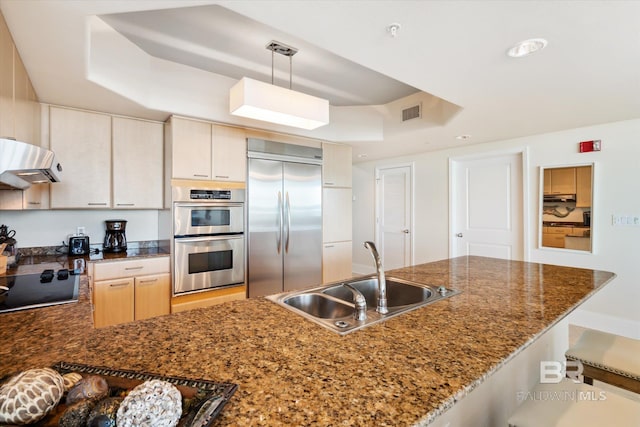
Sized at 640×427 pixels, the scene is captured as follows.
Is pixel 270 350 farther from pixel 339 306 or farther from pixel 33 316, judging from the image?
pixel 33 316

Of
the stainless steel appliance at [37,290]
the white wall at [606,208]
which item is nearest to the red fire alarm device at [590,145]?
the white wall at [606,208]

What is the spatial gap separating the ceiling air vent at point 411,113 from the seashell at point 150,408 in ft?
12.3

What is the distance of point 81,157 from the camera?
2766mm

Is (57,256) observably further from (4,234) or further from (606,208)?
(606,208)

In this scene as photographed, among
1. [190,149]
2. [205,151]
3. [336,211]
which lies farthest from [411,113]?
[190,149]

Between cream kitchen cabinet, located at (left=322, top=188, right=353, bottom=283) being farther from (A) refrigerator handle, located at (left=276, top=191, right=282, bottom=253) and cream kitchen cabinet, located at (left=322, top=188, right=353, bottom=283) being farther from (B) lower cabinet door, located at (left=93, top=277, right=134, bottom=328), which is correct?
(B) lower cabinet door, located at (left=93, top=277, right=134, bottom=328)

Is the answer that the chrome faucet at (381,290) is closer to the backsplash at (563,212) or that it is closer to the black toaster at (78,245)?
the black toaster at (78,245)

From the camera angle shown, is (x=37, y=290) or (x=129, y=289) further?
(x=129, y=289)

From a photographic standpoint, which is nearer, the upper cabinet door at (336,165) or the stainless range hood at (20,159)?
the stainless range hood at (20,159)

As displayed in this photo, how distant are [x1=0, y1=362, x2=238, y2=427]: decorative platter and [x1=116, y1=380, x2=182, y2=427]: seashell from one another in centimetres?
4

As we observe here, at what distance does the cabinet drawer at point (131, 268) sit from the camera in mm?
2580

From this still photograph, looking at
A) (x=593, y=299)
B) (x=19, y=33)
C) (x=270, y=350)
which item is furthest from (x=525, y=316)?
(x=593, y=299)

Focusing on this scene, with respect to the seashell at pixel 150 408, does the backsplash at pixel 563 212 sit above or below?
above

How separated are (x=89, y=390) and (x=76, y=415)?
0.07 m
